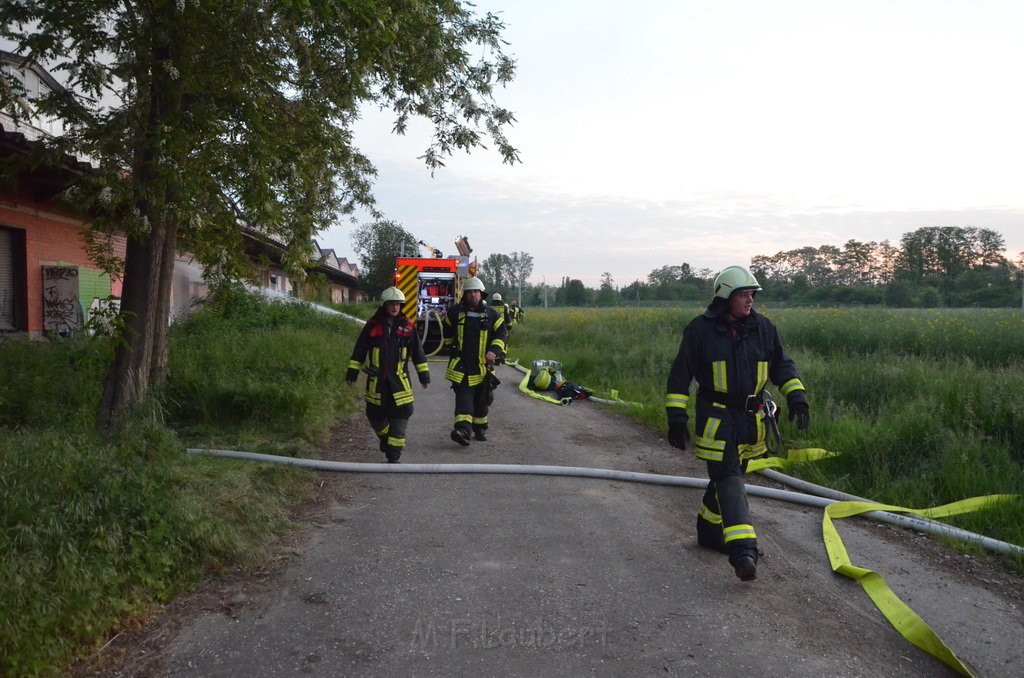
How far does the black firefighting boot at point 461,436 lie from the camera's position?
7.72m

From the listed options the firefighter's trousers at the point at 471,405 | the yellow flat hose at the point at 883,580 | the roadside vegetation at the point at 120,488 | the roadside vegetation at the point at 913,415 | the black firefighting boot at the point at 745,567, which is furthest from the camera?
the firefighter's trousers at the point at 471,405

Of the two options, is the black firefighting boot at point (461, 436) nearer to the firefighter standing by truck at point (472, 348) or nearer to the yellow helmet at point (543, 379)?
the firefighter standing by truck at point (472, 348)

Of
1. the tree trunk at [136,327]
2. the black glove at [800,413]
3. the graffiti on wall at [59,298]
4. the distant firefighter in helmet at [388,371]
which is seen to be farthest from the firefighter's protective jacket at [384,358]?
the graffiti on wall at [59,298]

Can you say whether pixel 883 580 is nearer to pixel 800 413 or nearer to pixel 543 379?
pixel 800 413

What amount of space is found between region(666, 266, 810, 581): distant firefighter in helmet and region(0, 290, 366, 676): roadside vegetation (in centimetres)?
274

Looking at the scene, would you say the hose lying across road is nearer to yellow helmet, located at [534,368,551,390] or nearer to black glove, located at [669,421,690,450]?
black glove, located at [669,421,690,450]

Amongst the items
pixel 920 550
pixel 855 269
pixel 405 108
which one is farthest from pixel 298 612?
pixel 855 269

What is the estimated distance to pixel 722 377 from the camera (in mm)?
4418

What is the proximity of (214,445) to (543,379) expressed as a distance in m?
7.05

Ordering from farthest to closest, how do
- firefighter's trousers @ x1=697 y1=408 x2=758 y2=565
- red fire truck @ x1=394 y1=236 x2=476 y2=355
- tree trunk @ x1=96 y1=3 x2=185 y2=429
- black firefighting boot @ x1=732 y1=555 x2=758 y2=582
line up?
red fire truck @ x1=394 y1=236 x2=476 y2=355, tree trunk @ x1=96 y1=3 x2=185 y2=429, firefighter's trousers @ x1=697 y1=408 x2=758 y2=565, black firefighting boot @ x1=732 y1=555 x2=758 y2=582

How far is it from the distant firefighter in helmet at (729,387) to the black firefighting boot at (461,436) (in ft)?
11.7

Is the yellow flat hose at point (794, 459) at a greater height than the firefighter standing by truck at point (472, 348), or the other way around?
the firefighter standing by truck at point (472, 348)

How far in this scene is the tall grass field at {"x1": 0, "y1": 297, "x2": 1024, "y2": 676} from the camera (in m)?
3.29

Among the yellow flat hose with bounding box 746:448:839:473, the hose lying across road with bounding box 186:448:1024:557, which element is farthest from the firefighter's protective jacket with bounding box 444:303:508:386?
the yellow flat hose with bounding box 746:448:839:473
